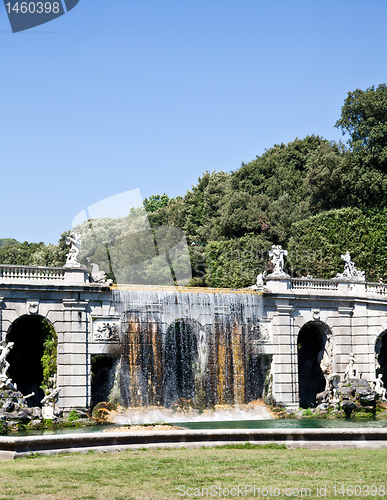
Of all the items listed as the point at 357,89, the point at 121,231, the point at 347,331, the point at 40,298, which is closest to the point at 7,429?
the point at 40,298

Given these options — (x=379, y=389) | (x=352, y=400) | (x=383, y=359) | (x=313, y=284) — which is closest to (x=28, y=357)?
(x=313, y=284)

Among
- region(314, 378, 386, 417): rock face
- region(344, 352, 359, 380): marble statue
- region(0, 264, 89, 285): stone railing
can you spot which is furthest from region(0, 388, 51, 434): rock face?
region(344, 352, 359, 380): marble statue

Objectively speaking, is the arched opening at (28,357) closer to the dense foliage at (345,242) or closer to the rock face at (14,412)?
the rock face at (14,412)

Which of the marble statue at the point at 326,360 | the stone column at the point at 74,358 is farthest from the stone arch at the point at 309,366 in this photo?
the stone column at the point at 74,358

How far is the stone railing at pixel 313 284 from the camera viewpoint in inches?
1604

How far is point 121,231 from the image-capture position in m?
69.4

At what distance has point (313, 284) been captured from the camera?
1625 inches

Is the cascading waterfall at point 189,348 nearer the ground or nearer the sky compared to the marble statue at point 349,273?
nearer the ground

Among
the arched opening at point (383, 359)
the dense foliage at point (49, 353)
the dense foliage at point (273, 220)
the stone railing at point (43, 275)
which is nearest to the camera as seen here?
the stone railing at point (43, 275)

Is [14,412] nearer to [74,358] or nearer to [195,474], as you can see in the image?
[74,358]

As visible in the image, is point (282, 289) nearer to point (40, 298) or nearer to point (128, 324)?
point (128, 324)

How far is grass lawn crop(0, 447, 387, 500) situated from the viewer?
45.6 feet

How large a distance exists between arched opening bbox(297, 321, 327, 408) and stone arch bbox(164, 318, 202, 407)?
7.88 meters

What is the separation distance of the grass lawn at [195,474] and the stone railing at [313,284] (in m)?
21.6
